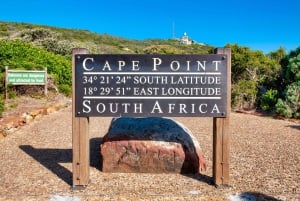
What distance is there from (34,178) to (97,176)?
2.57 feet

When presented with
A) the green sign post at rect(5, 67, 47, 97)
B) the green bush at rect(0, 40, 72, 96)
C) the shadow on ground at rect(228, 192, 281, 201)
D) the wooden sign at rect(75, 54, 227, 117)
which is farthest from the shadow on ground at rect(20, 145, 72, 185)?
the green bush at rect(0, 40, 72, 96)

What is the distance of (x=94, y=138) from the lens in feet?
24.2

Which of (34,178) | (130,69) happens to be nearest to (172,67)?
(130,69)

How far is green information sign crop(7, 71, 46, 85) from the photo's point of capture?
11.6m

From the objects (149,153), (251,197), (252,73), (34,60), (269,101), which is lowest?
(251,197)

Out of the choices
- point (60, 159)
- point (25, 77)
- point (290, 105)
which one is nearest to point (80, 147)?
point (60, 159)

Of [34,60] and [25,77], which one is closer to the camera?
[25,77]

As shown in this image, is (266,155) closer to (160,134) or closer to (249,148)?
(249,148)

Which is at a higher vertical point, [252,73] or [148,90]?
[252,73]

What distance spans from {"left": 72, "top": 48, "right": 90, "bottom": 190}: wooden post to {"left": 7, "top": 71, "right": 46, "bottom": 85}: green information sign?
804cm

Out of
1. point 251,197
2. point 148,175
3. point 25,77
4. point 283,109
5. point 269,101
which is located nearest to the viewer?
point 251,197

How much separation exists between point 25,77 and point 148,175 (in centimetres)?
837

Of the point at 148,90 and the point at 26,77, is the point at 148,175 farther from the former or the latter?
the point at 26,77

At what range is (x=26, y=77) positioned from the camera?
39.2 feet
